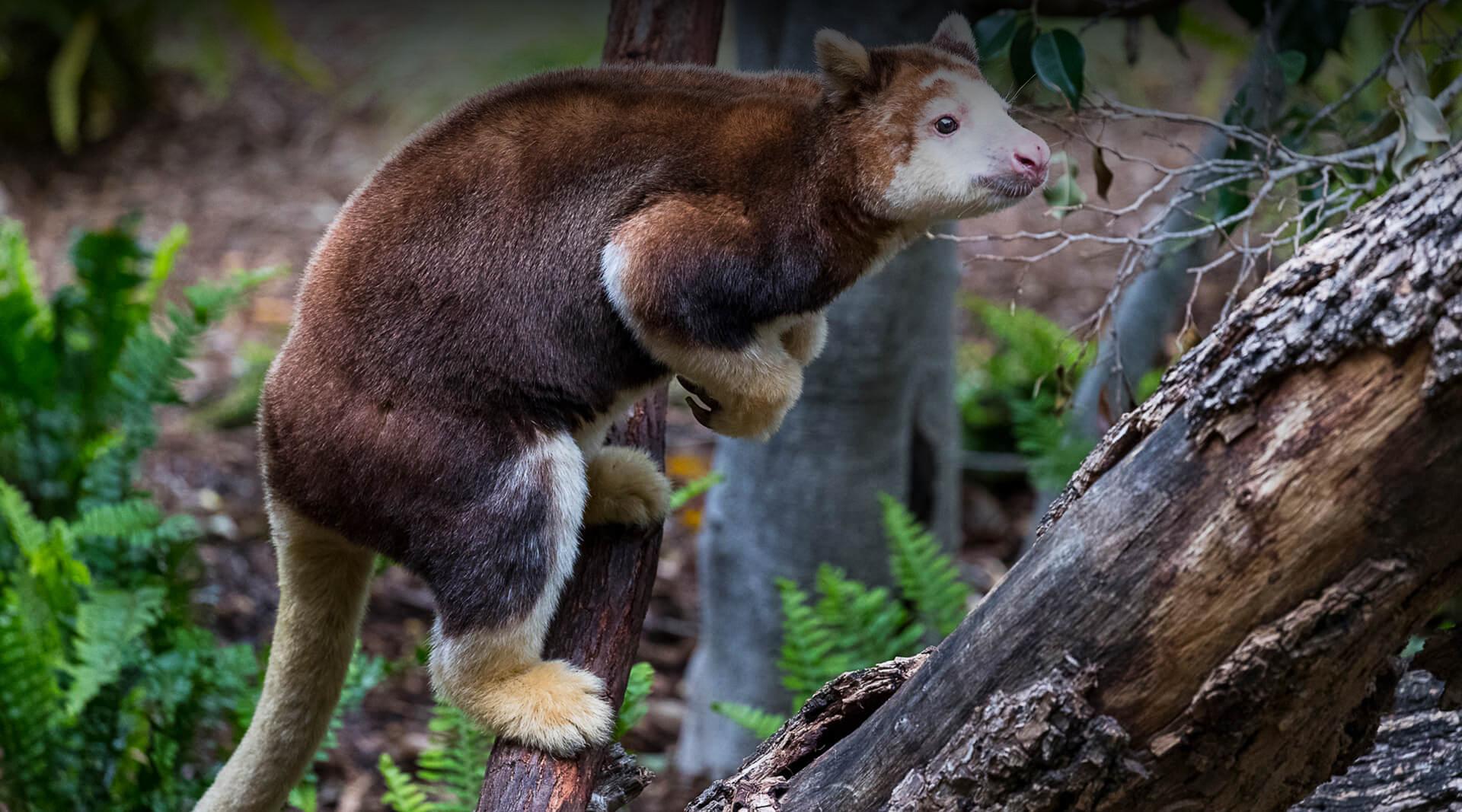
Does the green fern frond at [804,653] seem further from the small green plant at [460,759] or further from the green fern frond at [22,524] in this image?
the green fern frond at [22,524]

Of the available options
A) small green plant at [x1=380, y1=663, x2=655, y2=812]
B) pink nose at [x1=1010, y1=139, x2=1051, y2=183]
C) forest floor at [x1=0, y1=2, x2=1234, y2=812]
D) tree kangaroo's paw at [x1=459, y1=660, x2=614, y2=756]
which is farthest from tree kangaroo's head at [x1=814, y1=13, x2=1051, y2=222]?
forest floor at [x1=0, y1=2, x2=1234, y2=812]

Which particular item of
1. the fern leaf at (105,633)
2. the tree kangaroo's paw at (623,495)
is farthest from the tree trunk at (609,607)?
the fern leaf at (105,633)

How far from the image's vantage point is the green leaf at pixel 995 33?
12.8 feet

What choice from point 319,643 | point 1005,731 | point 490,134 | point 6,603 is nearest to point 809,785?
point 1005,731

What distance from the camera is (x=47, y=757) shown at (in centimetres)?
416

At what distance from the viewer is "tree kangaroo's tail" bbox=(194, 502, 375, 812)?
3.31 m

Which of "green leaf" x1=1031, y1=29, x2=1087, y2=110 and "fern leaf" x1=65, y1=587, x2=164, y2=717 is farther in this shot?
"fern leaf" x1=65, y1=587, x2=164, y2=717

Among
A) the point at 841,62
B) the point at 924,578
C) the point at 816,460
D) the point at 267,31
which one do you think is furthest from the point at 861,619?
the point at 267,31

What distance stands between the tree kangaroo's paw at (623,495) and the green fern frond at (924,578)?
1565 millimetres

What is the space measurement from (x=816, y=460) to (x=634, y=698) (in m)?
1.87

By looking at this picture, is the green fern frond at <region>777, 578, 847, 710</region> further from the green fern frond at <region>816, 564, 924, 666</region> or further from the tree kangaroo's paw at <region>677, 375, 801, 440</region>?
the tree kangaroo's paw at <region>677, 375, 801, 440</region>

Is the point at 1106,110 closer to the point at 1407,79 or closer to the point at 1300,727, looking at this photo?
the point at 1407,79

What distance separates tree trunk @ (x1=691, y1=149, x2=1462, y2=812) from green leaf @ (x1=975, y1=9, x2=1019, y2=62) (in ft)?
6.12

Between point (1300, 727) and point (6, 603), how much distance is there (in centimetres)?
420
